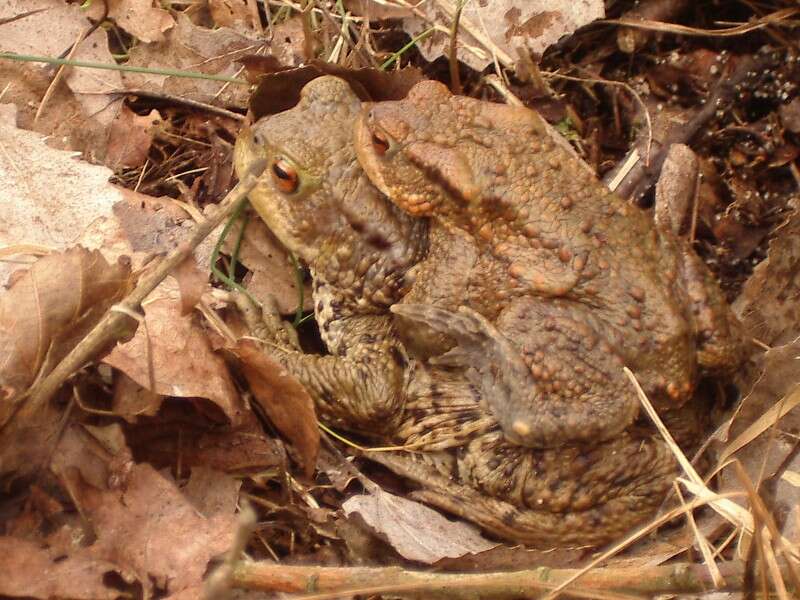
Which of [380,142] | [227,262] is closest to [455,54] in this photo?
[380,142]

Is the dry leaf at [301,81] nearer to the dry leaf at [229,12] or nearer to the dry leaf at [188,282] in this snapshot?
the dry leaf at [229,12]

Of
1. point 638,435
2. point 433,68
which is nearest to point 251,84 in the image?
point 433,68

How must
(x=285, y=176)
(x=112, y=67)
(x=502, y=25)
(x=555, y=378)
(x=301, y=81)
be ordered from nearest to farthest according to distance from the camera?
(x=555, y=378)
(x=285, y=176)
(x=301, y=81)
(x=112, y=67)
(x=502, y=25)

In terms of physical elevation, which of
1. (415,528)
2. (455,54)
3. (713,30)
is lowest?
(415,528)

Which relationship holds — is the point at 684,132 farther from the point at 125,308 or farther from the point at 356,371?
the point at 125,308

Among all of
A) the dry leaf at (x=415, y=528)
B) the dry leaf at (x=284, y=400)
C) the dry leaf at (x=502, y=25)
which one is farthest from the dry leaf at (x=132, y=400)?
the dry leaf at (x=502, y=25)

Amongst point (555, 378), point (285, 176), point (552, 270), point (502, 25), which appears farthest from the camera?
point (502, 25)

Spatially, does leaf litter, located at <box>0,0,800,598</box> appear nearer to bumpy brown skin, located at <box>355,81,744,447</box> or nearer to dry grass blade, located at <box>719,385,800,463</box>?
dry grass blade, located at <box>719,385,800,463</box>

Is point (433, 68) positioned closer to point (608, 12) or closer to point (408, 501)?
point (608, 12)

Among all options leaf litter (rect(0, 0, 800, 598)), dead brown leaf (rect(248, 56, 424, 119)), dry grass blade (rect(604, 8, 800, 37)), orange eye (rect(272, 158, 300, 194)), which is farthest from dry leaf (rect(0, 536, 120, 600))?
dry grass blade (rect(604, 8, 800, 37))
